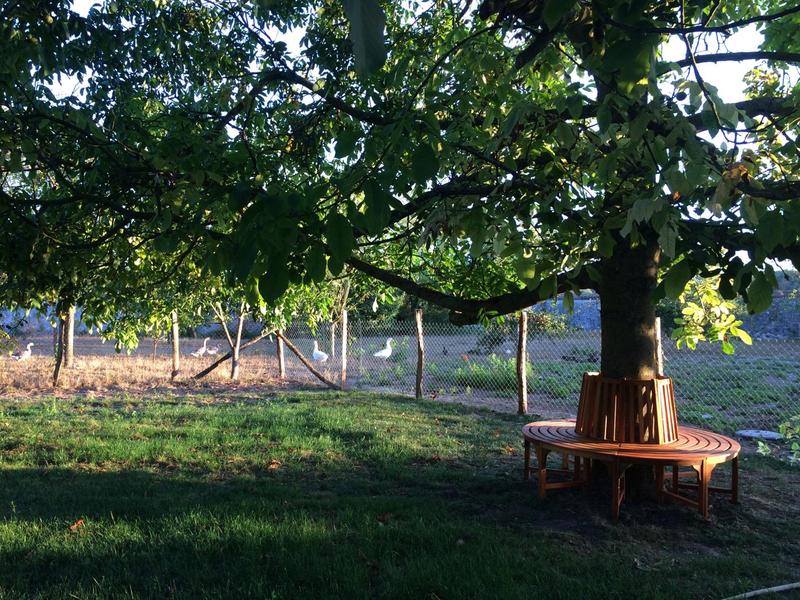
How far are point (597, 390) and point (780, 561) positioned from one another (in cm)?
158

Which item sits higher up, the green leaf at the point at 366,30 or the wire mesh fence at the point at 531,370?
the green leaf at the point at 366,30

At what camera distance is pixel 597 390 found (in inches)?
199

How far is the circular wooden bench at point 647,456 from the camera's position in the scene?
4508mm

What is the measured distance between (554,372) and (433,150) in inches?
529

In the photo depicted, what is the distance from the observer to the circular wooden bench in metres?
4.51

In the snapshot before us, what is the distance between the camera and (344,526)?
4.50 meters

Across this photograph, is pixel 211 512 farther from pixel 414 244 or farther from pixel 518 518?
pixel 414 244

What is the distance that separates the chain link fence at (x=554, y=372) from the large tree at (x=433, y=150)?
18.6 feet

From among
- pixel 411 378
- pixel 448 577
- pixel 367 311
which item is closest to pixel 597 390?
pixel 448 577

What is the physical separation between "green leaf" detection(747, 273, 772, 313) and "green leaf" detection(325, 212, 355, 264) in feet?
5.01

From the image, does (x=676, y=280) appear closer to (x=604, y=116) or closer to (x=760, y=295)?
(x=760, y=295)

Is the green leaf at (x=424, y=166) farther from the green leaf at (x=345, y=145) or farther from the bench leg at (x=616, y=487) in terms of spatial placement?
the bench leg at (x=616, y=487)

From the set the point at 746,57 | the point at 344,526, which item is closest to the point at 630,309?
the point at 746,57

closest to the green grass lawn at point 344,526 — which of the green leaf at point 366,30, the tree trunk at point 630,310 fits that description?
the tree trunk at point 630,310
